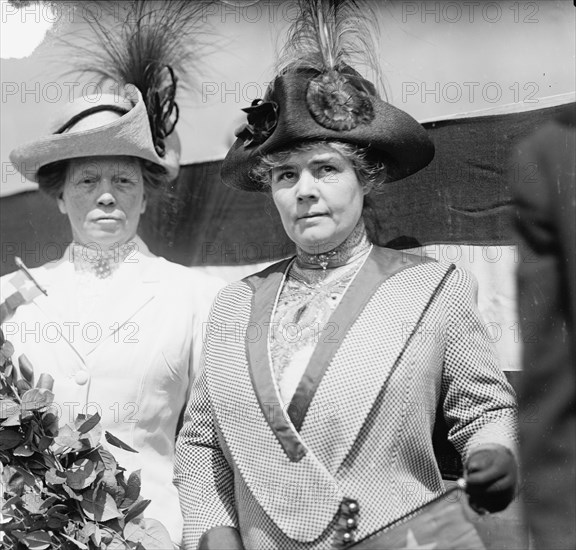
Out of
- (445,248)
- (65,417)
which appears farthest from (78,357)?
(445,248)

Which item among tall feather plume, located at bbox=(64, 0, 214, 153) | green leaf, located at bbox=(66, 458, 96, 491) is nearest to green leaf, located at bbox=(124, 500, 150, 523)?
green leaf, located at bbox=(66, 458, 96, 491)

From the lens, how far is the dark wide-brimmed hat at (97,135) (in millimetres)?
2848

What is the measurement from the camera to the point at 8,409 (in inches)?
98.7

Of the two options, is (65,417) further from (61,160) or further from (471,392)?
(471,392)

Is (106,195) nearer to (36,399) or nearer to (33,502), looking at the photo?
(36,399)

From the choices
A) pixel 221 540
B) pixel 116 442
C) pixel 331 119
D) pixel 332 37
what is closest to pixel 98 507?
pixel 116 442

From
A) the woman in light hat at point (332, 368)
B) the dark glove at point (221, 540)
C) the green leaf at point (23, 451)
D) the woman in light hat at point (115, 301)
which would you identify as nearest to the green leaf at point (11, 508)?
the green leaf at point (23, 451)

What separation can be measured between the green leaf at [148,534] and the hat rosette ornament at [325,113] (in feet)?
3.05

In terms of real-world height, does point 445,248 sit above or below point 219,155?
below

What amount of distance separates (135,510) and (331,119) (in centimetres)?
111

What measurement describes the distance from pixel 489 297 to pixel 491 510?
90 cm

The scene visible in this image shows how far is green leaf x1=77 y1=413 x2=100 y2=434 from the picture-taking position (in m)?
2.51

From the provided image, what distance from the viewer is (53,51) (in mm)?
3357

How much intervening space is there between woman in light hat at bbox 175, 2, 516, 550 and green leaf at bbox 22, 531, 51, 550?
0.37m
